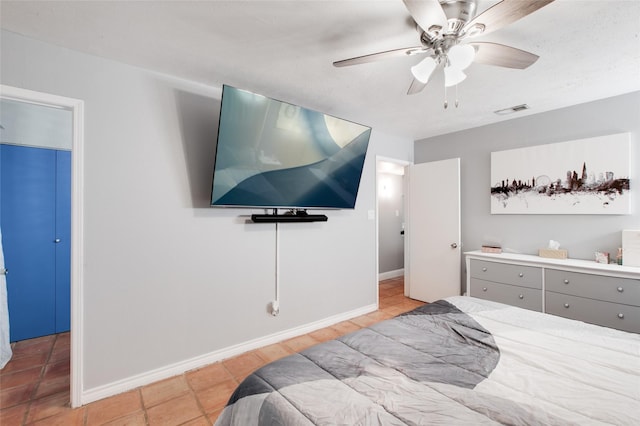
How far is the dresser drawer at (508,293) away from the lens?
109 inches

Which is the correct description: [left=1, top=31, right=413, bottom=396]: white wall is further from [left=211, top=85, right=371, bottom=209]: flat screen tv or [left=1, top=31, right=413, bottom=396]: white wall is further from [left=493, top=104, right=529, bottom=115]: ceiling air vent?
[left=493, top=104, right=529, bottom=115]: ceiling air vent

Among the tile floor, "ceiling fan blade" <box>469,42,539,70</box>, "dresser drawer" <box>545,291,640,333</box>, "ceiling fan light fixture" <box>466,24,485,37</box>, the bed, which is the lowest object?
the tile floor

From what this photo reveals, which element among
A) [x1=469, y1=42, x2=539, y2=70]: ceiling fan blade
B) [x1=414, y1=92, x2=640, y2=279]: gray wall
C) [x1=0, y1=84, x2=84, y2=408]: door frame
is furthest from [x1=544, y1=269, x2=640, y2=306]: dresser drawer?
[x1=0, y1=84, x2=84, y2=408]: door frame

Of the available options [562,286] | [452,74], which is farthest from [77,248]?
[562,286]

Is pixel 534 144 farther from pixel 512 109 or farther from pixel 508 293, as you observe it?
pixel 508 293

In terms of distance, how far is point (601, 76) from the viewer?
228cm

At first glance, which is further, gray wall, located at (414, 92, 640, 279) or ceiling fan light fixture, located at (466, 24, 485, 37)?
gray wall, located at (414, 92, 640, 279)

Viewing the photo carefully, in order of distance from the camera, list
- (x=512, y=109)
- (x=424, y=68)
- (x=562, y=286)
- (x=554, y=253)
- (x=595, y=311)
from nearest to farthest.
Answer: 1. (x=424, y=68)
2. (x=595, y=311)
3. (x=562, y=286)
4. (x=554, y=253)
5. (x=512, y=109)

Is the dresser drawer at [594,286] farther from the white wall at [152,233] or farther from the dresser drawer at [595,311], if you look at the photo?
the white wall at [152,233]

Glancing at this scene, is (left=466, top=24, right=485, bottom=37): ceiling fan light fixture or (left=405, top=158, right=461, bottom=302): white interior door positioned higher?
(left=466, top=24, right=485, bottom=37): ceiling fan light fixture

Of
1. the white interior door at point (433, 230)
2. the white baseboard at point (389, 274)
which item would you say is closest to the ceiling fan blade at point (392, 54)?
the white interior door at point (433, 230)

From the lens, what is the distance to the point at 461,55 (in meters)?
1.49

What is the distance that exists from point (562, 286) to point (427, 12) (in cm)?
269

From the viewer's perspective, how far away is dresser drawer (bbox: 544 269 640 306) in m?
2.28
